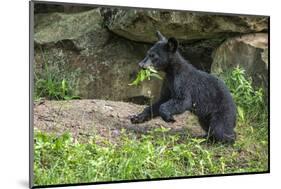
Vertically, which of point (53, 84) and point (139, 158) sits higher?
point (53, 84)

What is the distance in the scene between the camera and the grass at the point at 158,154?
353 centimetres

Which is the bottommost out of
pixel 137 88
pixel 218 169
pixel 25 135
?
pixel 218 169

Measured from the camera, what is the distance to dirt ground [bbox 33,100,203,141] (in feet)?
11.6

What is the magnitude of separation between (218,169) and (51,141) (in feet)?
3.83

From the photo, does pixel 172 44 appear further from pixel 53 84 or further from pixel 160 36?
pixel 53 84

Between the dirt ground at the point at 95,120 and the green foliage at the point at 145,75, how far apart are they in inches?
6.1

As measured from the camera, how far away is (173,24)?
385 centimetres

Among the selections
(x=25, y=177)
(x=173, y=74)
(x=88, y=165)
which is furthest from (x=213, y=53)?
(x=25, y=177)

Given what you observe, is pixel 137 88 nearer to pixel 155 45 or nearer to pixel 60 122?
pixel 155 45

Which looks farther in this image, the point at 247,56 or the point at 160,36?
the point at 247,56

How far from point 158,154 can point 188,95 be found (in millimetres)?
439

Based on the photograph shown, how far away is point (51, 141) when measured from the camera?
3525mm

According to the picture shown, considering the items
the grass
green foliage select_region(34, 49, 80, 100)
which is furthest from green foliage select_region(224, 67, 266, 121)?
green foliage select_region(34, 49, 80, 100)

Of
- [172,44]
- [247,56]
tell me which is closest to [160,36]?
[172,44]
